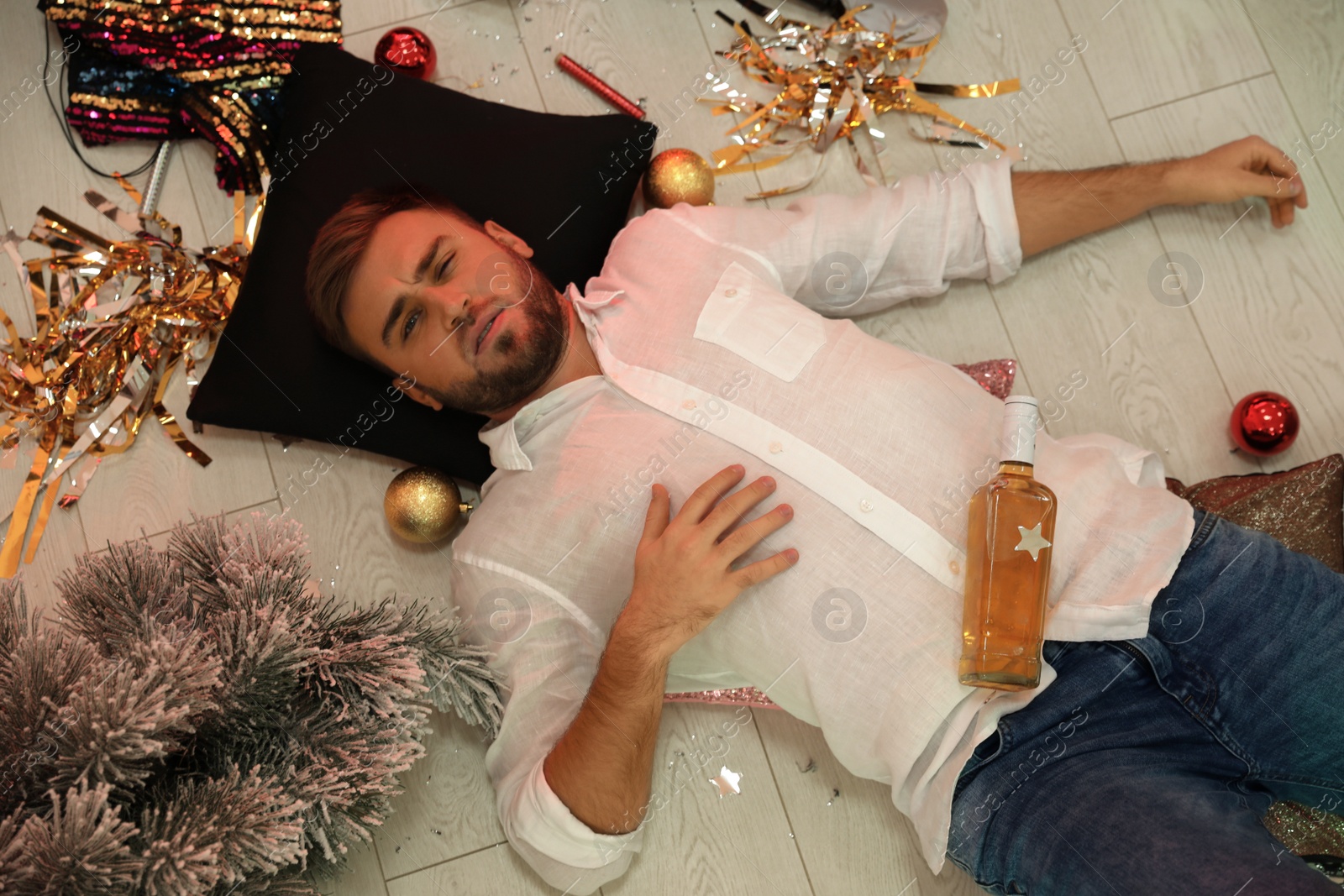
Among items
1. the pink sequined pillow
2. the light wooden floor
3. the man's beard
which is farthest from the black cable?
the pink sequined pillow

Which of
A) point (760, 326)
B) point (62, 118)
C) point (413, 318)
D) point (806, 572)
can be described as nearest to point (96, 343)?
point (62, 118)

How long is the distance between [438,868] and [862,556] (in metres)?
0.76

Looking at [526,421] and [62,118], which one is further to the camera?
[62,118]

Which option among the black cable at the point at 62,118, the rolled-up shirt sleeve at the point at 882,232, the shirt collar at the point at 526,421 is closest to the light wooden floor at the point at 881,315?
the black cable at the point at 62,118

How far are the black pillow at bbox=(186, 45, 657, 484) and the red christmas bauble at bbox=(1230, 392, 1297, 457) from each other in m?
0.96

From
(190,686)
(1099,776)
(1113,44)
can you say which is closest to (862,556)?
(1099,776)

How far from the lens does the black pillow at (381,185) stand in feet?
4.62

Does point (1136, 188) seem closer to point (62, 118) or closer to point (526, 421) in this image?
point (526, 421)

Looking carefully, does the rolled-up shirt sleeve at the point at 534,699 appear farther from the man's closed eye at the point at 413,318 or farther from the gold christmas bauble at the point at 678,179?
the gold christmas bauble at the point at 678,179

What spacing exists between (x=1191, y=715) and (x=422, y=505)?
1.01 meters

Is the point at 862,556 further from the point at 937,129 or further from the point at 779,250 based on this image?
the point at 937,129

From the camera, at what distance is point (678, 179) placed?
1.43 m

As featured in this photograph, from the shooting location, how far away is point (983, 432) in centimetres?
117

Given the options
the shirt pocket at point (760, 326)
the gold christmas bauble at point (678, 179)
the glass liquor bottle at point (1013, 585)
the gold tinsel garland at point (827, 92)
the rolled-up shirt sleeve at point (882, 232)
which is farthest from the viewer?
the gold tinsel garland at point (827, 92)
